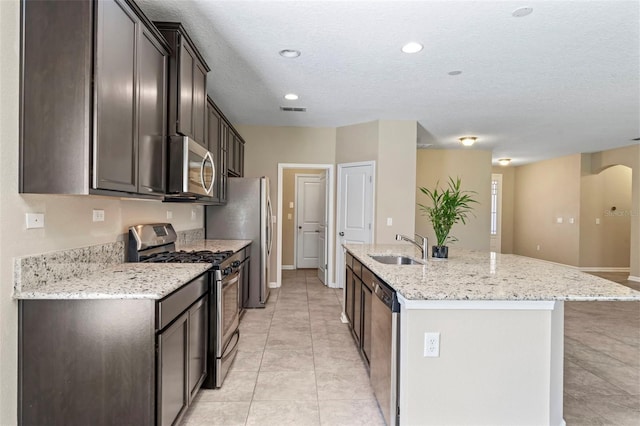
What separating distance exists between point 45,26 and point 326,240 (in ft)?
15.5

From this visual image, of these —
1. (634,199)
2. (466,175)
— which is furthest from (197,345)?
(634,199)

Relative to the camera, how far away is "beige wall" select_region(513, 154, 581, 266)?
7785 millimetres

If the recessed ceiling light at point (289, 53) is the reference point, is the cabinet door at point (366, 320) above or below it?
below

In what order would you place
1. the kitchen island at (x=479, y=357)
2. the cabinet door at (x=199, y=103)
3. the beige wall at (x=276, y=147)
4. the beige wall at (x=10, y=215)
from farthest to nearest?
the beige wall at (x=276, y=147), the cabinet door at (x=199, y=103), the kitchen island at (x=479, y=357), the beige wall at (x=10, y=215)

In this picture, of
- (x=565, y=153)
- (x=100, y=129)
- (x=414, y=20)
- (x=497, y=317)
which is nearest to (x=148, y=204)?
(x=100, y=129)

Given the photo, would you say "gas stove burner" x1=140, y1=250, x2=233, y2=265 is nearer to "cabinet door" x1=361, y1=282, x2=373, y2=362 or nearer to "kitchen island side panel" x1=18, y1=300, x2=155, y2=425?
"kitchen island side panel" x1=18, y1=300, x2=155, y2=425

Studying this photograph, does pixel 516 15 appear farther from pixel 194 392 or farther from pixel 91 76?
pixel 194 392

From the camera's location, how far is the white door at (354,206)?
5309 mm

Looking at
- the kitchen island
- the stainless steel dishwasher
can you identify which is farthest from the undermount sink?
the kitchen island

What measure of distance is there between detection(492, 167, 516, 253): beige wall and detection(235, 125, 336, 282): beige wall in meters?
6.24

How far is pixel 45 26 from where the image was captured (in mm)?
1587

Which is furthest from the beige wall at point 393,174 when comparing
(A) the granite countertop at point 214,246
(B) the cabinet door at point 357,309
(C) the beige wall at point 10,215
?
(C) the beige wall at point 10,215

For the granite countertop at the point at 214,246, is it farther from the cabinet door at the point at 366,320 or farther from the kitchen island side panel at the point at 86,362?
the kitchen island side panel at the point at 86,362

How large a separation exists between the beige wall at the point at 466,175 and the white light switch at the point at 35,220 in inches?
261
